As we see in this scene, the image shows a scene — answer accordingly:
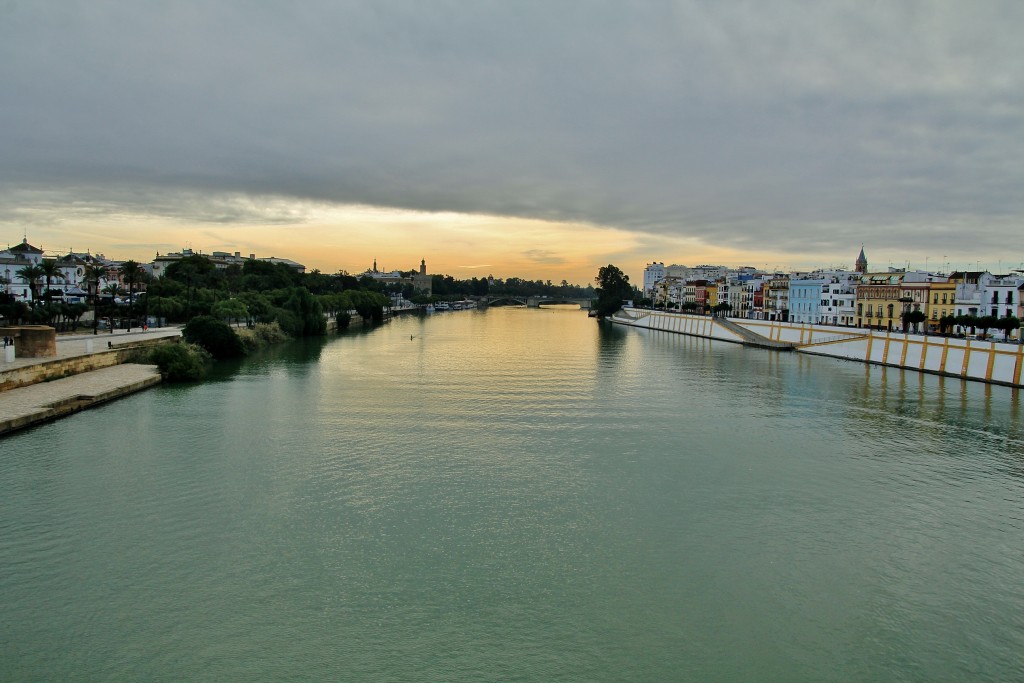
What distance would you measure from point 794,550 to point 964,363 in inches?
964

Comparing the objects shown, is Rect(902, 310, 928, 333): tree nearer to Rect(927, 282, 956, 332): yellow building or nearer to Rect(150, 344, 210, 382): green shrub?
Rect(927, 282, 956, 332): yellow building

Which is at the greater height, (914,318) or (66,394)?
(914,318)

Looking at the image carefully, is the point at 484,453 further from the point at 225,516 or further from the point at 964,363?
the point at 964,363

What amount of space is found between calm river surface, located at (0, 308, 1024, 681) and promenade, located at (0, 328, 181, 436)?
1.96 ft

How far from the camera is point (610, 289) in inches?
3797

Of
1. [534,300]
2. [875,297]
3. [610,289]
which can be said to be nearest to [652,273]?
[534,300]

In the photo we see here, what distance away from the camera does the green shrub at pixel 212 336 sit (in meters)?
28.8

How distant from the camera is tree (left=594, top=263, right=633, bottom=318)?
9350 centimetres

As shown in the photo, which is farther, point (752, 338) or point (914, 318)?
point (752, 338)

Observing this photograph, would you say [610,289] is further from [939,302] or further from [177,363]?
[177,363]

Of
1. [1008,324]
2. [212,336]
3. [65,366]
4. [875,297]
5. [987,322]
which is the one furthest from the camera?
[875,297]

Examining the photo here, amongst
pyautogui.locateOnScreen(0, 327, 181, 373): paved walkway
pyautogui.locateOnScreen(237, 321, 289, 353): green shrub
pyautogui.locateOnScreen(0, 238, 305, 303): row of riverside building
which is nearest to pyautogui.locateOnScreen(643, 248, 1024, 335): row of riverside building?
pyautogui.locateOnScreen(237, 321, 289, 353): green shrub

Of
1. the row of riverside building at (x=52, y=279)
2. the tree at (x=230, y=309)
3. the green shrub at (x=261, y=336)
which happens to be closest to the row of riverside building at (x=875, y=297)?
the green shrub at (x=261, y=336)

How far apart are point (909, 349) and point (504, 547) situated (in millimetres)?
30223
